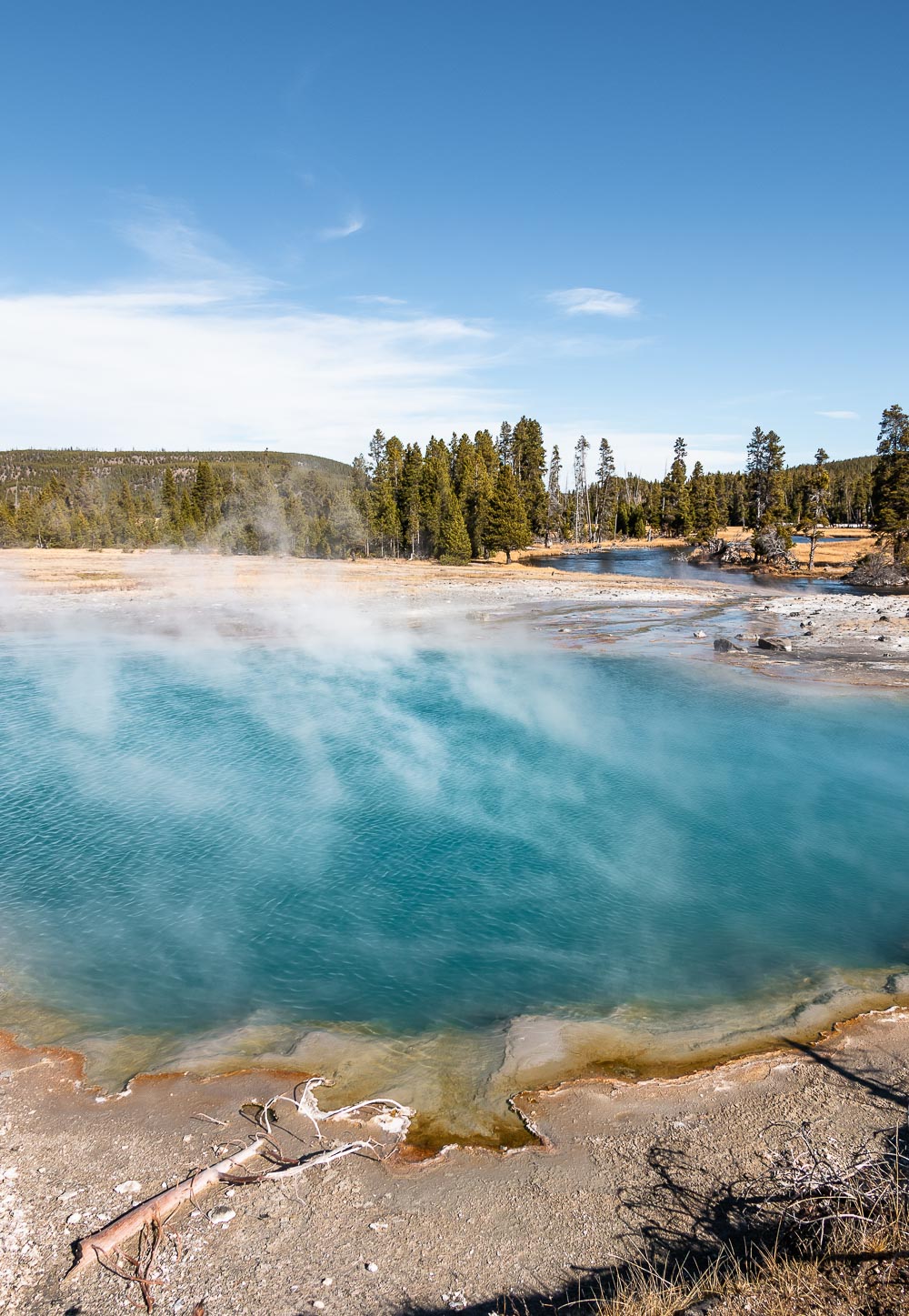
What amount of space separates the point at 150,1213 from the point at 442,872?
699 centimetres

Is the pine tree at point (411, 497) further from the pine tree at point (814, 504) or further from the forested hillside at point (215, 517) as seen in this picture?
the pine tree at point (814, 504)

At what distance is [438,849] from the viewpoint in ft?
41.0

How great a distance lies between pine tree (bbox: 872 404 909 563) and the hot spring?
1541 inches

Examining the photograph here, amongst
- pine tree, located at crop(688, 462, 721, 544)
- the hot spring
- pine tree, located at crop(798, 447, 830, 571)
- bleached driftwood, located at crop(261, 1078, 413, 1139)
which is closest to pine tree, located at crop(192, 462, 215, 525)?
pine tree, located at crop(688, 462, 721, 544)

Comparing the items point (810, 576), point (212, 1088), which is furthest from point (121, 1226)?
point (810, 576)

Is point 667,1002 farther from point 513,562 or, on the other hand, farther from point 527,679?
point 513,562

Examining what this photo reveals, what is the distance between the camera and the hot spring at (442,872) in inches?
301

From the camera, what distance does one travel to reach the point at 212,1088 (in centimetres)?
631

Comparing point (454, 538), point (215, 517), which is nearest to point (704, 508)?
point (454, 538)

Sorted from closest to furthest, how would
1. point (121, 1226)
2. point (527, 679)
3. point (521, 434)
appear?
point (121, 1226) < point (527, 679) < point (521, 434)

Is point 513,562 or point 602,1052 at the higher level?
point 513,562

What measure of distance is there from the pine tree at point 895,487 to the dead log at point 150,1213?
58.5 metres

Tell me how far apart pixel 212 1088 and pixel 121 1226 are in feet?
5.08

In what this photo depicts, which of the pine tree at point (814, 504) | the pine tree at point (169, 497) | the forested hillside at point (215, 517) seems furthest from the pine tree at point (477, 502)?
the pine tree at point (169, 497)
